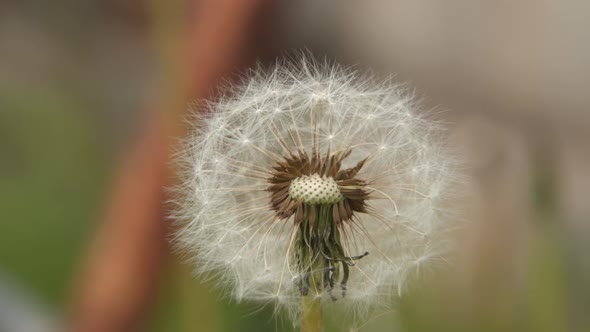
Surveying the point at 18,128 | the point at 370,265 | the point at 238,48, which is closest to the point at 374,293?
the point at 370,265

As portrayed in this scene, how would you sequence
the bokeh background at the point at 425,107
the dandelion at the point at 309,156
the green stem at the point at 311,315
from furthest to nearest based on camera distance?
the bokeh background at the point at 425,107 < the dandelion at the point at 309,156 < the green stem at the point at 311,315

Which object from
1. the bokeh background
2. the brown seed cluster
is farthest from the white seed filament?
the bokeh background

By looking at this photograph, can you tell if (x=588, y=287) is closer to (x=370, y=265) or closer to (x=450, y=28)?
(x=450, y=28)

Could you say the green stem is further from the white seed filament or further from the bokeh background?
the bokeh background

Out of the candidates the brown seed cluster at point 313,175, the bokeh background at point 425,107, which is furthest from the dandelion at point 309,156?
the bokeh background at point 425,107

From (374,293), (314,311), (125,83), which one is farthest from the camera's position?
(125,83)

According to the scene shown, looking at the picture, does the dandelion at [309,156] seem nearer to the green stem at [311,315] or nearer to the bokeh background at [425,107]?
the green stem at [311,315]

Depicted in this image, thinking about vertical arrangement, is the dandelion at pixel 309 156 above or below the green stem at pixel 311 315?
above
